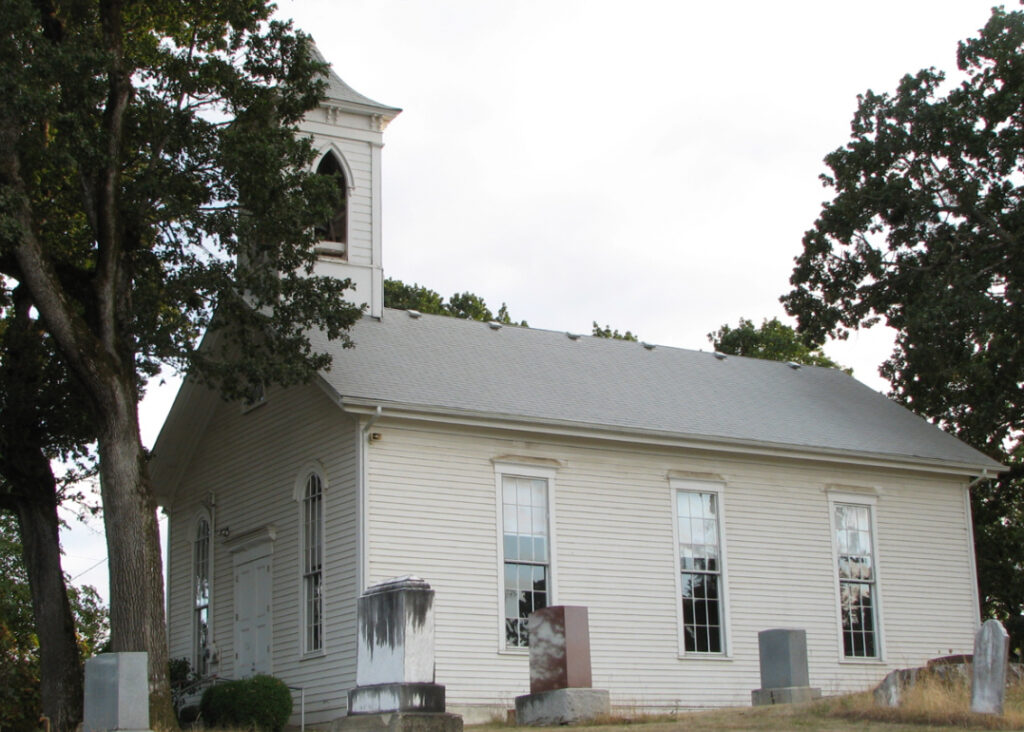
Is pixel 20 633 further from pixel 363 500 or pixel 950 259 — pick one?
pixel 950 259

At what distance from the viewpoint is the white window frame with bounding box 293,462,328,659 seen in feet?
72.1

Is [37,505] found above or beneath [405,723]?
above

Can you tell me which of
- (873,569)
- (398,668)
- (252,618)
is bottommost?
(398,668)

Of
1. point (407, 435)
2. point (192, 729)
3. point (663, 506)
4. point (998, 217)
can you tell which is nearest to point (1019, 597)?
point (998, 217)

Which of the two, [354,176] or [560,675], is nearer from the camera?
[560,675]

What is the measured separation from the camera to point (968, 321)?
96.5 ft

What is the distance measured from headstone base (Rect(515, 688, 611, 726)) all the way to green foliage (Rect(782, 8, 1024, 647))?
14630 millimetres

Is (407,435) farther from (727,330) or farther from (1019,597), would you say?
(727,330)

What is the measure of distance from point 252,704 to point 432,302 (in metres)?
25.0

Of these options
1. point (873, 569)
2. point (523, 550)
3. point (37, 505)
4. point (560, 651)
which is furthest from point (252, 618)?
point (873, 569)

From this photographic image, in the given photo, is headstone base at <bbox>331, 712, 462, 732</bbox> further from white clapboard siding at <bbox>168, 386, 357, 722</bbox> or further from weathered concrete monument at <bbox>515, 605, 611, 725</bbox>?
white clapboard siding at <bbox>168, 386, 357, 722</bbox>

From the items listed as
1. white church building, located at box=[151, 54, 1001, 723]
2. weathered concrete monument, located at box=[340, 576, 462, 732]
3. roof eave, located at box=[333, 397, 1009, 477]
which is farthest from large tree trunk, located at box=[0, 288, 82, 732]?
weathered concrete monument, located at box=[340, 576, 462, 732]

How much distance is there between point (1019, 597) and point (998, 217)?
348 inches

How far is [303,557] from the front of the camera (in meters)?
22.8
